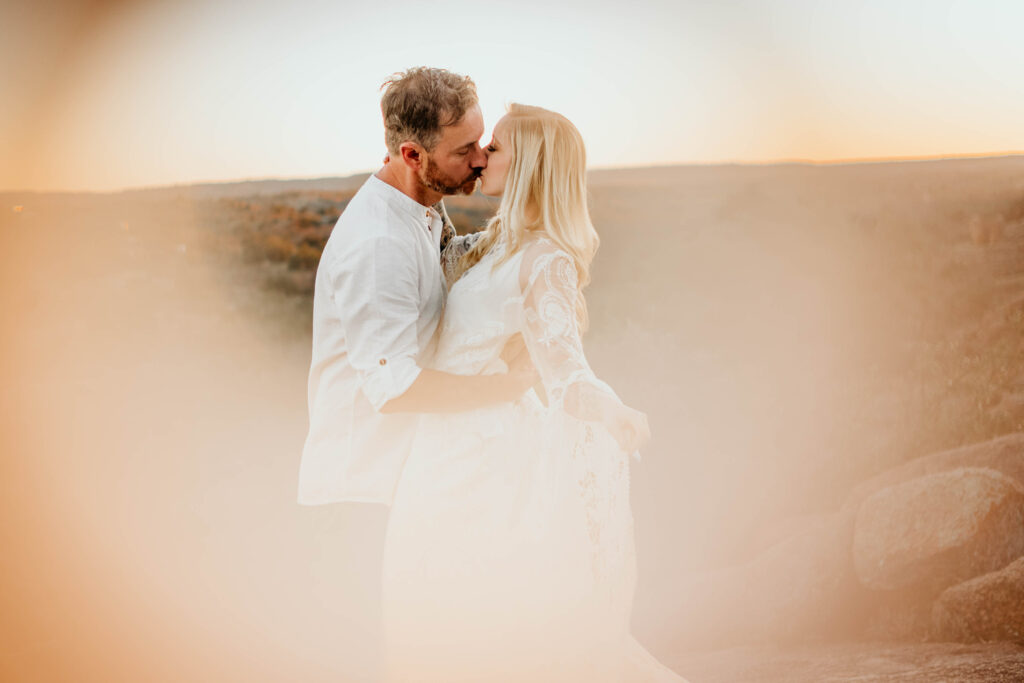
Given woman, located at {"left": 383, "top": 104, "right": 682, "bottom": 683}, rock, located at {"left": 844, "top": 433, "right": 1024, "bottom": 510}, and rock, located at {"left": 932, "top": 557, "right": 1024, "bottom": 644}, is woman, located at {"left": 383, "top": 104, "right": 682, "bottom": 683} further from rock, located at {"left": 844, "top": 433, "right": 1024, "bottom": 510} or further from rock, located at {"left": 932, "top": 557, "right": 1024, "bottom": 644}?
rock, located at {"left": 844, "top": 433, "right": 1024, "bottom": 510}

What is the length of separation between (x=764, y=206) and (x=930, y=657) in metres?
2.45

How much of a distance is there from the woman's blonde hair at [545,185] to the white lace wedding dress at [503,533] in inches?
5.5

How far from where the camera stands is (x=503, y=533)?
2.18 metres

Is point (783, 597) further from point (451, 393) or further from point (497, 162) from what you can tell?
point (497, 162)

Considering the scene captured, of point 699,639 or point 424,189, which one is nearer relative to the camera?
point 424,189

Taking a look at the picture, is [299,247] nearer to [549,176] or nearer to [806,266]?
[806,266]

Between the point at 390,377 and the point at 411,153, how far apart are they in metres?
0.62

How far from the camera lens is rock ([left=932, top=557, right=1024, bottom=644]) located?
3227 millimetres

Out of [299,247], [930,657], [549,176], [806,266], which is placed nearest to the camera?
[549,176]

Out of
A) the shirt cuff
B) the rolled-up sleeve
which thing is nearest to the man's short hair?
the rolled-up sleeve

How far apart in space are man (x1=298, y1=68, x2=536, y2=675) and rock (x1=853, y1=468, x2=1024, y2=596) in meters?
2.09

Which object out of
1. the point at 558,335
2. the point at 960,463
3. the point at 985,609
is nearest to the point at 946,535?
the point at 985,609

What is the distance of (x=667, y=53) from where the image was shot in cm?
382

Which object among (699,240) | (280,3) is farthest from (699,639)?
(280,3)
